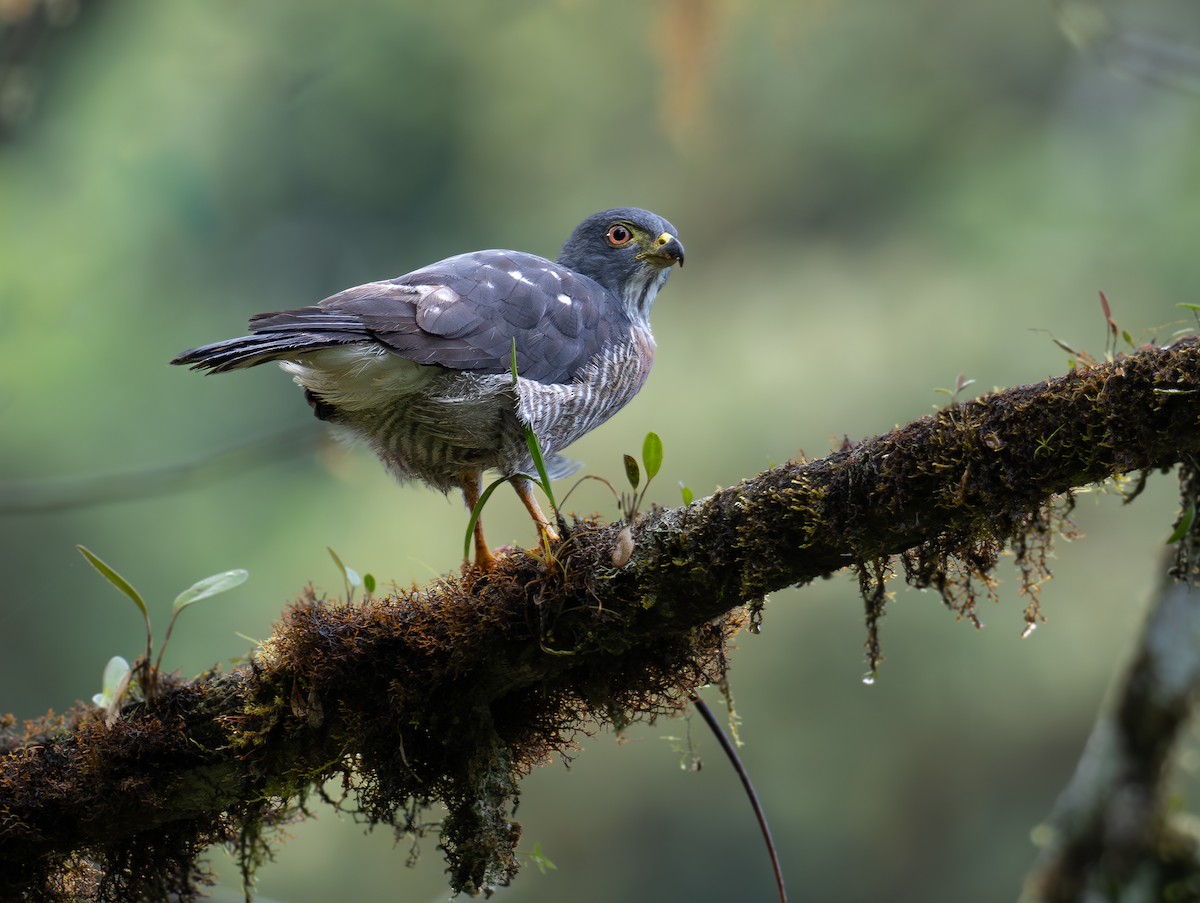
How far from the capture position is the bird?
3271mm

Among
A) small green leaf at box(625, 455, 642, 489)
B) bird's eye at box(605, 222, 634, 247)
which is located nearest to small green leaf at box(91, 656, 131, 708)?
small green leaf at box(625, 455, 642, 489)

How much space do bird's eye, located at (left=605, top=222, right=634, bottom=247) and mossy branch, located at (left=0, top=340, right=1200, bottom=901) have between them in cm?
191

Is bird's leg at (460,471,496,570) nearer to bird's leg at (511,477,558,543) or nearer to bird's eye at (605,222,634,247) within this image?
bird's leg at (511,477,558,543)

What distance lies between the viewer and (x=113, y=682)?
307 centimetres

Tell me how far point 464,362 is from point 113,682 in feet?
4.21

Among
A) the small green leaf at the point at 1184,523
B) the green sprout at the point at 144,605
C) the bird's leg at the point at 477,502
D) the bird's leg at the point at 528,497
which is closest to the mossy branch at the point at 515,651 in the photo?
the green sprout at the point at 144,605

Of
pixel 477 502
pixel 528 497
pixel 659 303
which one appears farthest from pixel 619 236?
pixel 659 303

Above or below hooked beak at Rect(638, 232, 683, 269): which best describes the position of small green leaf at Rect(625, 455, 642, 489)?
below

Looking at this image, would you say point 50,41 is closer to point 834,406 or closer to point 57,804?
point 834,406

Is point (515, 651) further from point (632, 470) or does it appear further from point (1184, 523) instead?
point (1184, 523)

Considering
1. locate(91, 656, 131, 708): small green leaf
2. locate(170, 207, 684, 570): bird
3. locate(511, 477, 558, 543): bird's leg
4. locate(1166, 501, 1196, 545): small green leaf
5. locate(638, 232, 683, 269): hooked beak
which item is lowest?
locate(1166, 501, 1196, 545): small green leaf

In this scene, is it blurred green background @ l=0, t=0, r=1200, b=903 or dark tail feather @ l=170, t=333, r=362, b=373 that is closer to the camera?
dark tail feather @ l=170, t=333, r=362, b=373

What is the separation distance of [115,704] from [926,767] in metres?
8.78

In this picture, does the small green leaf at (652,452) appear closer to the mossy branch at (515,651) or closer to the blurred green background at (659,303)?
the mossy branch at (515,651)
